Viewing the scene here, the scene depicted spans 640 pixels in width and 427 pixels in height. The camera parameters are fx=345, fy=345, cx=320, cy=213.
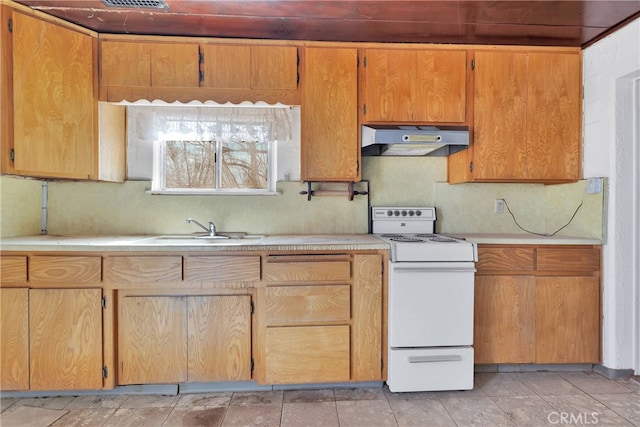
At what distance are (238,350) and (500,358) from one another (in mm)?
1681

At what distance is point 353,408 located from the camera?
1909 millimetres

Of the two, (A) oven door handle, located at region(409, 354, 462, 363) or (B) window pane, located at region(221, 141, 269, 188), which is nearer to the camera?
(A) oven door handle, located at region(409, 354, 462, 363)

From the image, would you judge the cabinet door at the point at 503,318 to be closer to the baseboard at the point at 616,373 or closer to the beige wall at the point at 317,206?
the baseboard at the point at 616,373

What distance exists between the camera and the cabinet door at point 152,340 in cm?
199

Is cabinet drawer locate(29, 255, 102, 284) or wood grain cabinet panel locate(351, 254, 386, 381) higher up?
cabinet drawer locate(29, 255, 102, 284)

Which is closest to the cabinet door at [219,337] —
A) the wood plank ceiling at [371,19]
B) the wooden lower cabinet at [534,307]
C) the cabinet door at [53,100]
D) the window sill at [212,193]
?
the window sill at [212,193]

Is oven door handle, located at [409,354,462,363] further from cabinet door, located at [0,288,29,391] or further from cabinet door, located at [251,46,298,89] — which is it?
cabinet door, located at [0,288,29,391]

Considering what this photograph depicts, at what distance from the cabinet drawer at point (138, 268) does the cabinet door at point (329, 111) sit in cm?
104

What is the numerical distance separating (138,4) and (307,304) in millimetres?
1958

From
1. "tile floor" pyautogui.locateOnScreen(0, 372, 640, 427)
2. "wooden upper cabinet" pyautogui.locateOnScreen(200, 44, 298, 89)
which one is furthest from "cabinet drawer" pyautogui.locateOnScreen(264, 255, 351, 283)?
"wooden upper cabinet" pyautogui.locateOnScreen(200, 44, 298, 89)

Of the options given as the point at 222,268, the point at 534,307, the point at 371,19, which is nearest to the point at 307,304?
the point at 222,268

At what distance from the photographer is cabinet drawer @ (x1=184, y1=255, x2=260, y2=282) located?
1992 mm

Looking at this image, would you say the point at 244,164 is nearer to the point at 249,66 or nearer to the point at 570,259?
the point at 249,66

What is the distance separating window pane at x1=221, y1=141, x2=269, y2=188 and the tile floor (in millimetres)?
1444
